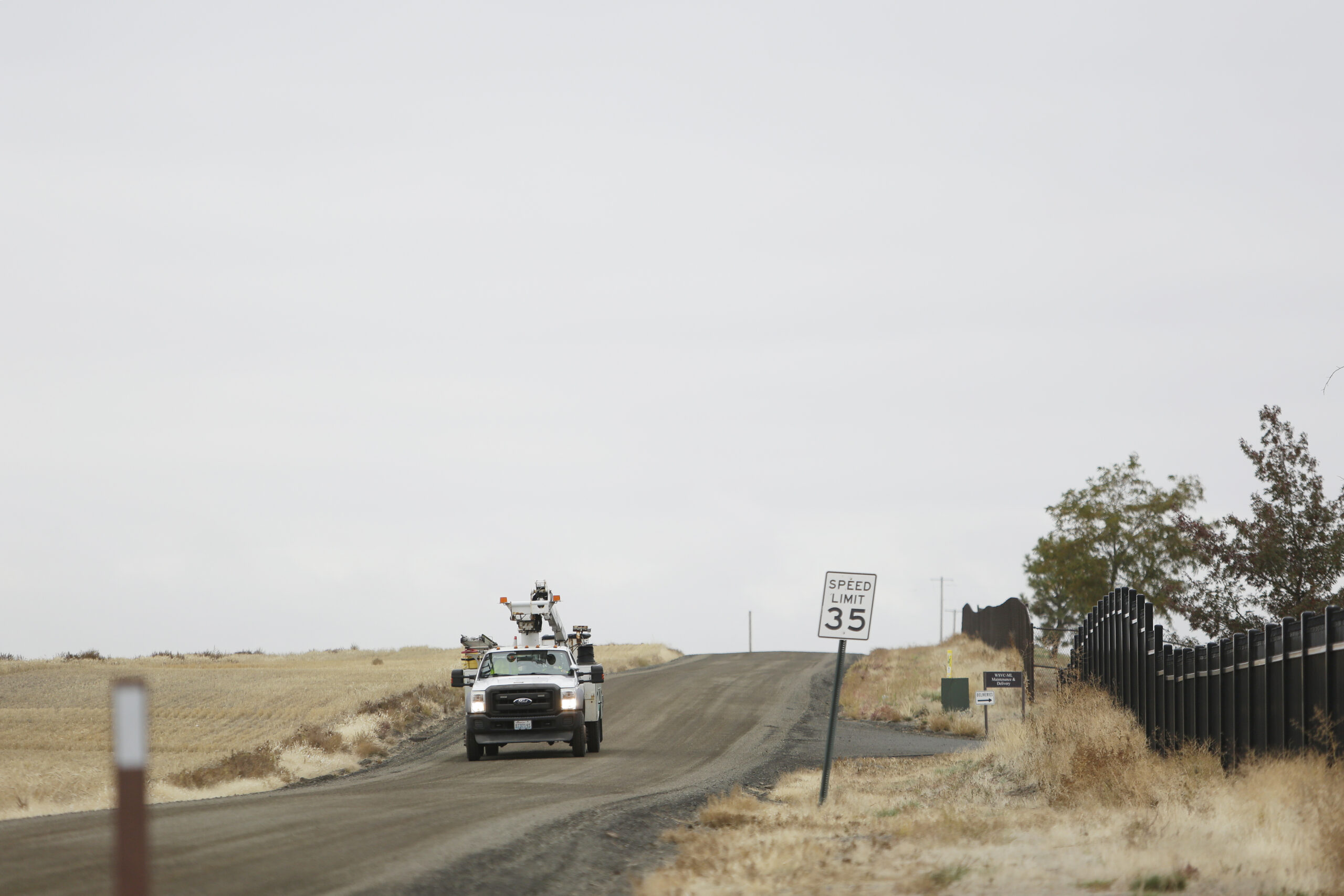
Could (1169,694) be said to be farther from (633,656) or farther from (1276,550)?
(633,656)

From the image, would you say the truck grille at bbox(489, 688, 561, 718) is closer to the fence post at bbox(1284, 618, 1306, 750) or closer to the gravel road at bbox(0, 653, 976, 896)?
the gravel road at bbox(0, 653, 976, 896)

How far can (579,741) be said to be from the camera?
2494 cm

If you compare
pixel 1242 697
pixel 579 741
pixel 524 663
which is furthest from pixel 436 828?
pixel 524 663

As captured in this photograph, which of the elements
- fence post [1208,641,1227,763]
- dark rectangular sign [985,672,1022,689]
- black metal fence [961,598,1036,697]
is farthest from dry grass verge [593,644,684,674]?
fence post [1208,641,1227,763]

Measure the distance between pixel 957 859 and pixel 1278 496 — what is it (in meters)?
36.9

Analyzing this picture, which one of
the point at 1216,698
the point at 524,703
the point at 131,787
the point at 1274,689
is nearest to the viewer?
the point at 131,787

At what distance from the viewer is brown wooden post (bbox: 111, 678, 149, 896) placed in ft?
14.3

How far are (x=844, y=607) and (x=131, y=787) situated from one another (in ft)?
41.4

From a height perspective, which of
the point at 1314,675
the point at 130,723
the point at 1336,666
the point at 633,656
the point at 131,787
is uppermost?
the point at 130,723

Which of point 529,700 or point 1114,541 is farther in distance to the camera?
point 1114,541

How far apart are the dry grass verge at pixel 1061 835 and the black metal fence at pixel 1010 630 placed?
20.7 m

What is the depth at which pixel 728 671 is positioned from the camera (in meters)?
54.4

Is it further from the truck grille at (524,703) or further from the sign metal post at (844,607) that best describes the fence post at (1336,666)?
the truck grille at (524,703)

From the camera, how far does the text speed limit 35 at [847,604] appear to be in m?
16.3
